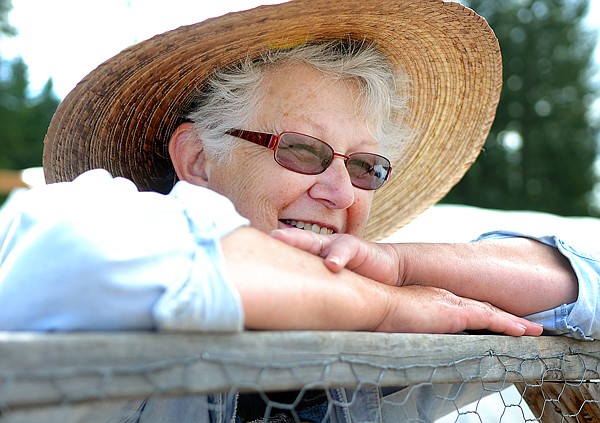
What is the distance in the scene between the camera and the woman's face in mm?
2002

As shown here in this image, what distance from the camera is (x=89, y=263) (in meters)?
1.07

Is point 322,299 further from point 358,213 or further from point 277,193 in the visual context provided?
point 358,213

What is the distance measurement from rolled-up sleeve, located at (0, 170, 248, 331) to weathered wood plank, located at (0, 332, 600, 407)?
0.14 feet

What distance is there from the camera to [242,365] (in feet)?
3.56

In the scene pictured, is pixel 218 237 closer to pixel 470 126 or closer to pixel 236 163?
A: pixel 236 163

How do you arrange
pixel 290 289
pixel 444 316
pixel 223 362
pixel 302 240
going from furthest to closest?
pixel 444 316 → pixel 302 240 → pixel 290 289 → pixel 223 362

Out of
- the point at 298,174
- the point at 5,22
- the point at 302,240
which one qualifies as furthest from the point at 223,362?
the point at 5,22

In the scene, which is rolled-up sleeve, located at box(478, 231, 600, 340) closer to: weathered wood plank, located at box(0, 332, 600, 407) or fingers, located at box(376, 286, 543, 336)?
fingers, located at box(376, 286, 543, 336)

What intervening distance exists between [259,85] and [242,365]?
1174 mm

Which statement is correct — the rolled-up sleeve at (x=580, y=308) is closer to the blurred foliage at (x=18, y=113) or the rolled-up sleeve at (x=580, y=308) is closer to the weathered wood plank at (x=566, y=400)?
the weathered wood plank at (x=566, y=400)

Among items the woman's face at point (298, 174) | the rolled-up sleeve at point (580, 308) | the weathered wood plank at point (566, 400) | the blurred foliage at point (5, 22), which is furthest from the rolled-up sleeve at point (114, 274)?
the blurred foliage at point (5, 22)

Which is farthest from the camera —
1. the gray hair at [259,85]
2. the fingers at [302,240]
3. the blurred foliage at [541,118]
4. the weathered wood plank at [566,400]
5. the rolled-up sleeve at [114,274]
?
the blurred foliage at [541,118]

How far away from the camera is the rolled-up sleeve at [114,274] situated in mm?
1058

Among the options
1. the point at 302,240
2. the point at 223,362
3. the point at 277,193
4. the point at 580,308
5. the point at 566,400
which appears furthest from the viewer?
the point at 277,193
